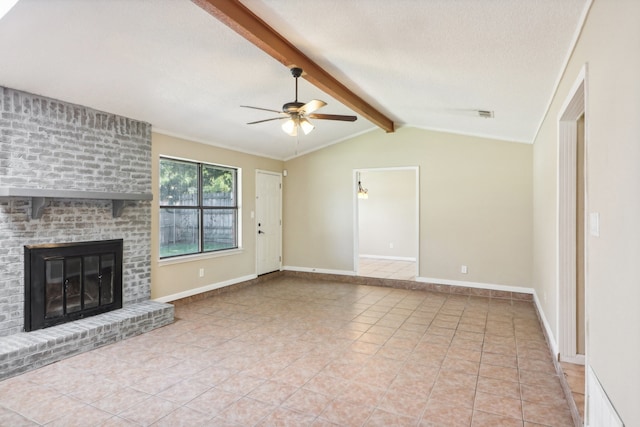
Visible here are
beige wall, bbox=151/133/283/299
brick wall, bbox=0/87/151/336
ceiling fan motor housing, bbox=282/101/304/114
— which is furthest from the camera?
beige wall, bbox=151/133/283/299

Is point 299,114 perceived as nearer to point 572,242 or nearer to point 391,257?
point 572,242

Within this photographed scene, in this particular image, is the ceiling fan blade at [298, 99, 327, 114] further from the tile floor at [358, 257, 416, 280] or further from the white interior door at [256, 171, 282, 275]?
the tile floor at [358, 257, 416, 280]

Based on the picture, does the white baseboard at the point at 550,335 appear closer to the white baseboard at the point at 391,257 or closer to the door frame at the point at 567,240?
the door frame at the point at 567,240

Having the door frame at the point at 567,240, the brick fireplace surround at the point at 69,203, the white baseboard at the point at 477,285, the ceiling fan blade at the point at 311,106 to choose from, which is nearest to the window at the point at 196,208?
the brick fireplace surround at the point at 69,203

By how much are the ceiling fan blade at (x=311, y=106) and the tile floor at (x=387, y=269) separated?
4.12 m

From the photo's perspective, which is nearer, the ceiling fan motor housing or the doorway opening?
the doorway opening

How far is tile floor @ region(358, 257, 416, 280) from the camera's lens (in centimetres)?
697

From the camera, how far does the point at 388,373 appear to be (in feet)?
10.2

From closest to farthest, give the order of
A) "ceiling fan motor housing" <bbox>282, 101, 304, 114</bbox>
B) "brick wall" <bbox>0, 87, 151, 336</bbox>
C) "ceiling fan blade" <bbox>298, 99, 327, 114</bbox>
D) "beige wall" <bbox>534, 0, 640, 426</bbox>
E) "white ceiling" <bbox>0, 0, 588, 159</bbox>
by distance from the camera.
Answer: "beige wall" <bbox>534, 0, 640, 426</bbox> < "white ceiling" <bbox>0, 0, 588, 159</bbox> < "ceiling fan blade" <bbox>298, 99, 327, 114</bbox> < "brick wall" <bbox>0, 87, 151, 336</bbox> < "ceiling fan motor housing" <bbox>282, 101, 304, 114</bbox>

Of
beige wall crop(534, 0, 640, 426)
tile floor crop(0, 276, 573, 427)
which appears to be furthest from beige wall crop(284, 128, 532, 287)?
beige wall crop(534, 0, 640, 426)

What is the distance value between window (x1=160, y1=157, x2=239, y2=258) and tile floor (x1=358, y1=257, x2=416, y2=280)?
272cm

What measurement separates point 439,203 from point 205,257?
3.90 m

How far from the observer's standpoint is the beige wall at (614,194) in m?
1.35

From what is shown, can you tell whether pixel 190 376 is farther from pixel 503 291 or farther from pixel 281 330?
pixel 503 291
